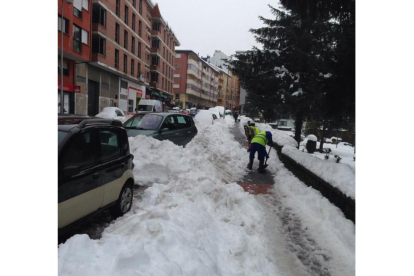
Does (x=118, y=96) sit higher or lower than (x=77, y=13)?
lower

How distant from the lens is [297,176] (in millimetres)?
8328

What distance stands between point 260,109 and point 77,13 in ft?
62.9

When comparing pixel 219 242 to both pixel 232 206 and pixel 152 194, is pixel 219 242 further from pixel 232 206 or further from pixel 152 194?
pixel 152 194

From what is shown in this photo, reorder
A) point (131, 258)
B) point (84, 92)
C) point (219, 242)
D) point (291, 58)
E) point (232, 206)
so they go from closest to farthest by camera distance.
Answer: point (131, 258)
point (219, 242)
point (232, 206)
point (291, 58)
point (84, 92)

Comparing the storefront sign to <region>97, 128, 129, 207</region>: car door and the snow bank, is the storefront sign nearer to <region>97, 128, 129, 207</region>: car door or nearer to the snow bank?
the snow bank

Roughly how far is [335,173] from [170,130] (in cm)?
553

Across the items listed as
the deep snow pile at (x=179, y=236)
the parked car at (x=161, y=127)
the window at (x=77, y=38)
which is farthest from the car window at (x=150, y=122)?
the window at (x=77, y=38)

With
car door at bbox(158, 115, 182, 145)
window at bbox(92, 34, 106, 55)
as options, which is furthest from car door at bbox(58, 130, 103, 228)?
window at bbox(92, 34, 106, 55)

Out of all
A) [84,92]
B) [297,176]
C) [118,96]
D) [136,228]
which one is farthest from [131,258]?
[118,96]

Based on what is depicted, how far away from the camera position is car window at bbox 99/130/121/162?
401 cm

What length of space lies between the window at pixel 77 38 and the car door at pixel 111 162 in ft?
71.1

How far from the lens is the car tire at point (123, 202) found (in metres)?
4.46

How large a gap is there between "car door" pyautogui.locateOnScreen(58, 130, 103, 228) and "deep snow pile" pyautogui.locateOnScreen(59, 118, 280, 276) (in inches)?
18.1

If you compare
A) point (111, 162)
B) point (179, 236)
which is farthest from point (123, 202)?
point (179, 236)
